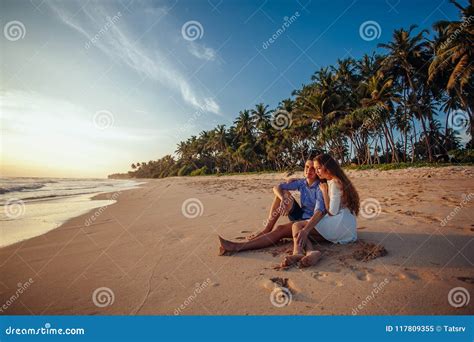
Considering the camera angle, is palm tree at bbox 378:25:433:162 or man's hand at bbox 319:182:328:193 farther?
palm tree at bbox 378:25:433:162

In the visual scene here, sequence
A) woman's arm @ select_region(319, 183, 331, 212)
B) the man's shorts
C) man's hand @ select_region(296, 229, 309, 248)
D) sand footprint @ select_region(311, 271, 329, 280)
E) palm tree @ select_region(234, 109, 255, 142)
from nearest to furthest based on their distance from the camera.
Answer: sand footprint @ select_region(311, 271, 329, 280) → man's hand @ select_region(296, 229, 309, 248) → woman's arm @ select_region(319, 183, 331, 212) → the man's shorts → palm tree @ select_region(234, 109, 255, 142)

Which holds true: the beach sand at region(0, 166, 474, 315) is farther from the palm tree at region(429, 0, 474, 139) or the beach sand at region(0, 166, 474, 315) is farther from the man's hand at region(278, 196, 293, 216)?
the palm tree at region(429, 0, 474, 139)

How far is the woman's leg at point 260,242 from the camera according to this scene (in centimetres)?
327

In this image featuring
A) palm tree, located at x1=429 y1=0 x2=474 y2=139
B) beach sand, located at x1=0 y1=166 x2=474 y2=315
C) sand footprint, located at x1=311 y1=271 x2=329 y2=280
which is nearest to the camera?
beach sand, located at x1=0 y1=166 x2=474 y2=315

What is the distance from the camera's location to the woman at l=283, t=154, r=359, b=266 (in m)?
2.99

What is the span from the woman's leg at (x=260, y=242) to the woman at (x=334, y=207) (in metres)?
0.33

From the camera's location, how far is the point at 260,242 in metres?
3.33

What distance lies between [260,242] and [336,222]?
1.07 m

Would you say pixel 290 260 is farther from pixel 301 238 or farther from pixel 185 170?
pixel 185 170

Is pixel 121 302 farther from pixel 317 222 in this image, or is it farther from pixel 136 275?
pixel 317 222

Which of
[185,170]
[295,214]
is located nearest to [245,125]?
[185,170]

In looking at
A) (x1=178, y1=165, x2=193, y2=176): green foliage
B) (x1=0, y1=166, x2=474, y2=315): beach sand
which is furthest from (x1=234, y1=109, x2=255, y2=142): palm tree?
(x1=0, y1=166, x2=474, y2=315): beach sand

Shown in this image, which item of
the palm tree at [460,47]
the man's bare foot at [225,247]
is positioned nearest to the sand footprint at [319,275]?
the man's bare foot at [225,247]

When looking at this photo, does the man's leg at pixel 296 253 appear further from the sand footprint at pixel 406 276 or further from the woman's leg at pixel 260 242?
the sand footprint at pixel 406 276
